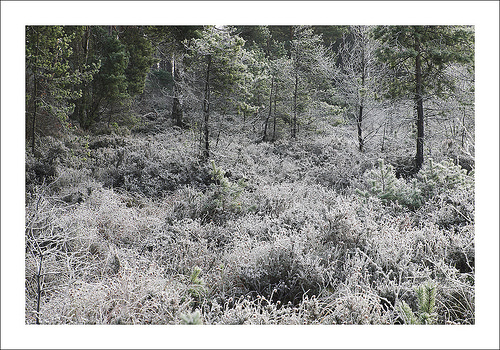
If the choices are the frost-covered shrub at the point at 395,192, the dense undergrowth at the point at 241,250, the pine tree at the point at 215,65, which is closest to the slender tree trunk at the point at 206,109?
the pine tree at the point at 215,65

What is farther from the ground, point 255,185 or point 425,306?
point 255,185

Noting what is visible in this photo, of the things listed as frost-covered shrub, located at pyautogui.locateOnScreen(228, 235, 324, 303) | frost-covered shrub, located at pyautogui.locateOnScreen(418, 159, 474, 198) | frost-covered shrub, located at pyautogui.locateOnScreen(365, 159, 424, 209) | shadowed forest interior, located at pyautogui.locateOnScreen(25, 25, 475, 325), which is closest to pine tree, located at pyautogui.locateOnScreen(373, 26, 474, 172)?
shadowed forest interior, located at pyautogui.locateOnScreen(25, 25, 475, 325)

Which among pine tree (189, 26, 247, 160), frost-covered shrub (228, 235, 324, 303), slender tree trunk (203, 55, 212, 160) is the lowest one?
frost-covered shrub (228, 235, 324, 303)

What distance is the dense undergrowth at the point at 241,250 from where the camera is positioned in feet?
8.27

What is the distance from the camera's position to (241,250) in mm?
3562

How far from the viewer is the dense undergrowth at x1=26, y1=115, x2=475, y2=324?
252 centimetres

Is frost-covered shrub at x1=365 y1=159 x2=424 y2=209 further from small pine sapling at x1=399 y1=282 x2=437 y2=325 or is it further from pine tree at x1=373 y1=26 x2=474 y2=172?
pine tree at x1=373 y1=26 x2=474 y2=172

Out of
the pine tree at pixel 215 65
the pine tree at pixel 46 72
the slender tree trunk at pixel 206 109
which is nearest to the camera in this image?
the pine tree at pixel 46 72

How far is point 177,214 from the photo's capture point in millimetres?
4785

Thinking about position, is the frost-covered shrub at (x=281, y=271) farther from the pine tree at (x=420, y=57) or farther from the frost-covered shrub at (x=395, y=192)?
the pine tree at (x=420, y=57)

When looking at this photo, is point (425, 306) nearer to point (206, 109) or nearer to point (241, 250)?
point (241, 250)

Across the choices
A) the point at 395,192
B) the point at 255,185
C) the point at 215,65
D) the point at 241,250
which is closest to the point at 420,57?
the point at 395,192

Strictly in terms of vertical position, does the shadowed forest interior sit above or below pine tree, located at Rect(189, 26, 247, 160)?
below
